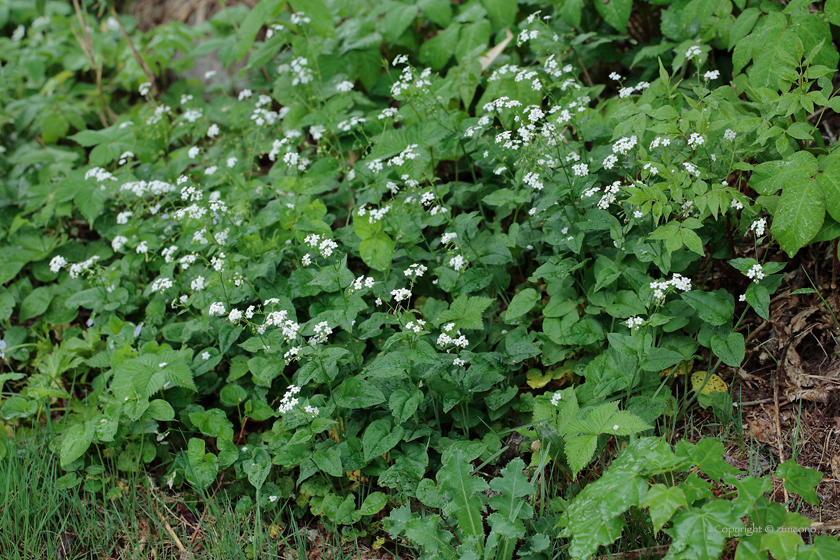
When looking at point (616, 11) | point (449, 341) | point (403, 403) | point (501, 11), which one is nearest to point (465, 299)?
point (449, 341)

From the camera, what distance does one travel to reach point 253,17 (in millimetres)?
3695

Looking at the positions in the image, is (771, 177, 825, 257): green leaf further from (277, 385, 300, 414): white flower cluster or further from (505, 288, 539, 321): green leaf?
(277, 385, 300, 414): white flower cluster

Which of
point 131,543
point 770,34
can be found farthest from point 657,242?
point 131,543

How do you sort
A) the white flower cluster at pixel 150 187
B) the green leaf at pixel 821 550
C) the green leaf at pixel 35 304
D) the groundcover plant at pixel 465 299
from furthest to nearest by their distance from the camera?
the green leaf at pixel 35 304 → the white flower cluster at pixel 150 187 → the groundcover plant at pixel 465 299 → the green leaf at pixel 821 550

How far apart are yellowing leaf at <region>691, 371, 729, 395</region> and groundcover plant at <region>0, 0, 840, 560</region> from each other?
16 millimetres

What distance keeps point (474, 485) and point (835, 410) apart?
1449 millimetres

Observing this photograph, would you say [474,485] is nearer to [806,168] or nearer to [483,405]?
[483,405]

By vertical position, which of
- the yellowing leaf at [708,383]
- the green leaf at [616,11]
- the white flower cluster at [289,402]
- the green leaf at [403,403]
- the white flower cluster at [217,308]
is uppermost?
the green leaf at [616,11]

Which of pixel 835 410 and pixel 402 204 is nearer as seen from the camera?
pixel 835 410

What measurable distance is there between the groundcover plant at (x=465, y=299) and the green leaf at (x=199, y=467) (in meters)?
0.01

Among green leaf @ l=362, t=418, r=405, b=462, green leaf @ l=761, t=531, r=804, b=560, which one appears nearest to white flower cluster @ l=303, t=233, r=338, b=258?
green leaf @ l=362, t=418, r=405, b=462

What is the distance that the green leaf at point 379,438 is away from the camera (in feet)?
7.95

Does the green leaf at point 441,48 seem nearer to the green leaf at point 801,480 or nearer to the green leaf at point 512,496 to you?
the green leaf at point 512,496

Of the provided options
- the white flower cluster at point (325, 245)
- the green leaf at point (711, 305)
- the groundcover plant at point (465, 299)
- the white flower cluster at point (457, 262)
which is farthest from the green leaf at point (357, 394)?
the green leaf at point (711, 305)
